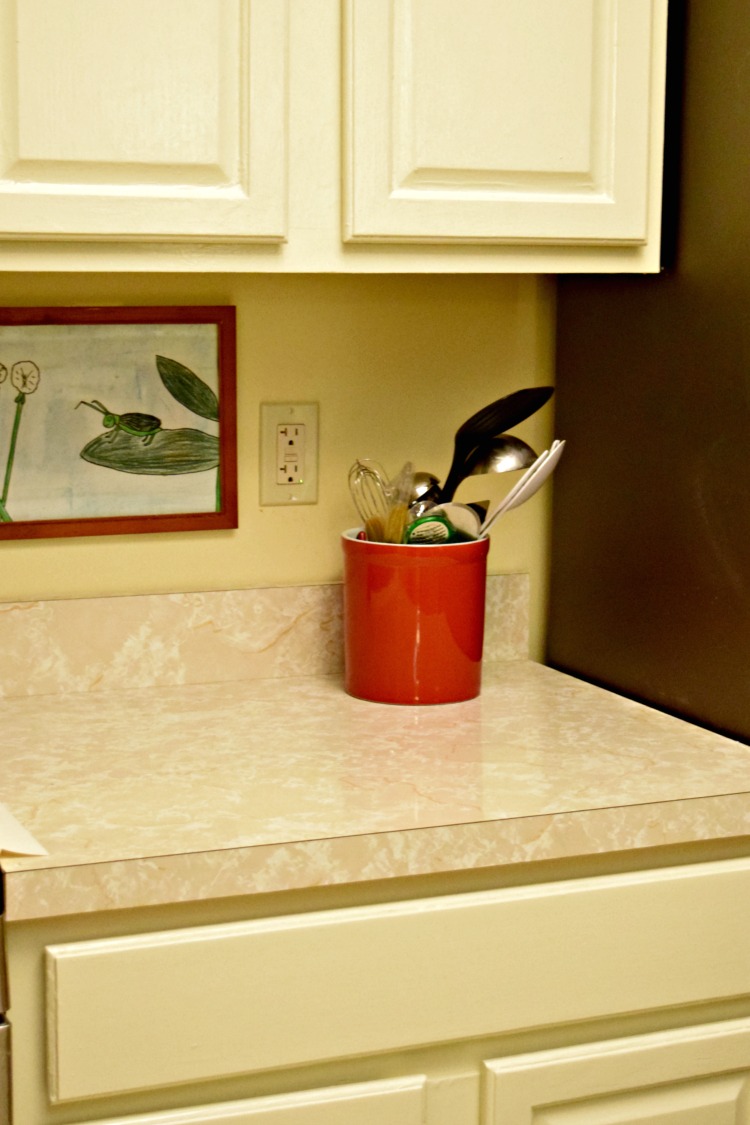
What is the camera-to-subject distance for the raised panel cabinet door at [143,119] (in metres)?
1.21

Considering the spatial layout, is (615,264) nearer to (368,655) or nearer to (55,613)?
(368,655)

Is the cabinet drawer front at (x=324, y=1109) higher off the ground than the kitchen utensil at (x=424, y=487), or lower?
lower

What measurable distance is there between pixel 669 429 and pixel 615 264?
0.63 feet

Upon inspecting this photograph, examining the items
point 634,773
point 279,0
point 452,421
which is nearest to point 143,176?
point 279,0

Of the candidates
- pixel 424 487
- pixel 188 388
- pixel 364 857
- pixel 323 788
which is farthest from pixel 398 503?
pixel 364 857

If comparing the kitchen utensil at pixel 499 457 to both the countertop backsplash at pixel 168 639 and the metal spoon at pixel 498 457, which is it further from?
the countertop backsplash at pixel 168 639

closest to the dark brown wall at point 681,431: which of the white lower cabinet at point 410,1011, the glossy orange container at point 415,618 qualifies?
the glossy orange container at point 415,618

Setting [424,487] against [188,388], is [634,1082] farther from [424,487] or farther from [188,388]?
[188,388]

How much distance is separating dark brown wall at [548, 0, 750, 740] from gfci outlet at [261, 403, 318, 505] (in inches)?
13.0

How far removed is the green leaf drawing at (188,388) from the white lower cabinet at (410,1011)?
0.70 m

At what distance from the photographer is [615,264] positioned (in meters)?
1.45

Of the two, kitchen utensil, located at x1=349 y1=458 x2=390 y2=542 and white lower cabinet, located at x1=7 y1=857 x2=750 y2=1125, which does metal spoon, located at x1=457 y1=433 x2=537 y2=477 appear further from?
white lower cabinet, located at x1=7 y1=857 x2=750 y2=1125

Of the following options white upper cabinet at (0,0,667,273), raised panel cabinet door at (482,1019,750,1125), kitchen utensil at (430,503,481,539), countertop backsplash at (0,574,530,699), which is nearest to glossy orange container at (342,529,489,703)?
kitchen utensil at (430,503,481,539)

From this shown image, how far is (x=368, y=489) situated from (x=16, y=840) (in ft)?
2.25
